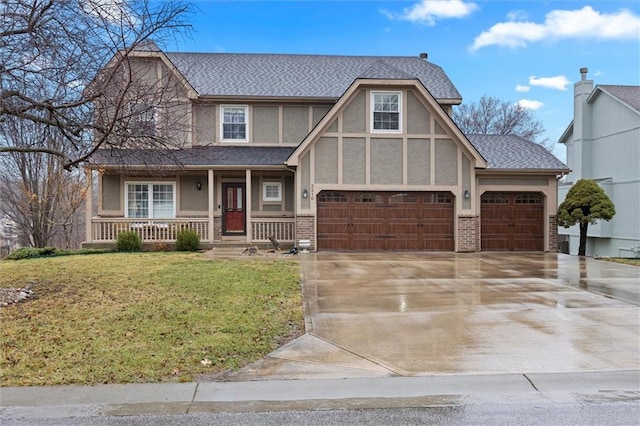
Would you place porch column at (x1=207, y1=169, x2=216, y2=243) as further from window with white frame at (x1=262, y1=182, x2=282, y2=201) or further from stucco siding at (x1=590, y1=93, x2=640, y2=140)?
stucco siding at (x1=590, y1=93, x2=640, y2=140)

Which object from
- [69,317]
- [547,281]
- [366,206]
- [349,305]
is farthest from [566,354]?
[366,206]

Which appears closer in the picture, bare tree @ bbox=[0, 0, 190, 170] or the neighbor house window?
bare tree @ bbox=[0, 0, 190, 170]

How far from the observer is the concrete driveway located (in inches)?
223

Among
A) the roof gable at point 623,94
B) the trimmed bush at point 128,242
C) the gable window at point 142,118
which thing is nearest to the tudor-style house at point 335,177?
the trimmed bush at point 128,242

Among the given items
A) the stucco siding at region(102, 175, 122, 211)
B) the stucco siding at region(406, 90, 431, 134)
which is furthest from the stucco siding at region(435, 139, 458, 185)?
the stucco siding at region(102, 175, 122, 211)

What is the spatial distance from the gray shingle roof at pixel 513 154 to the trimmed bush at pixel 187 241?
11.4 metres

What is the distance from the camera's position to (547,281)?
1115cm

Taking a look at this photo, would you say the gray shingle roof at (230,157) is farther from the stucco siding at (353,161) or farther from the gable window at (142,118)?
the gable window at (142,118)

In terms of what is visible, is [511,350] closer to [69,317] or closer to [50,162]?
[69,317]

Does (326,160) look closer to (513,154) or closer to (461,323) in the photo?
(513,154)

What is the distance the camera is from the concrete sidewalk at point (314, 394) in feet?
15.0

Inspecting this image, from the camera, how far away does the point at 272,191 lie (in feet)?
64.7

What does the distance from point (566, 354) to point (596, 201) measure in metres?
13.7

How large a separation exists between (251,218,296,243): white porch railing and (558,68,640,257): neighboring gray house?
14.7m
